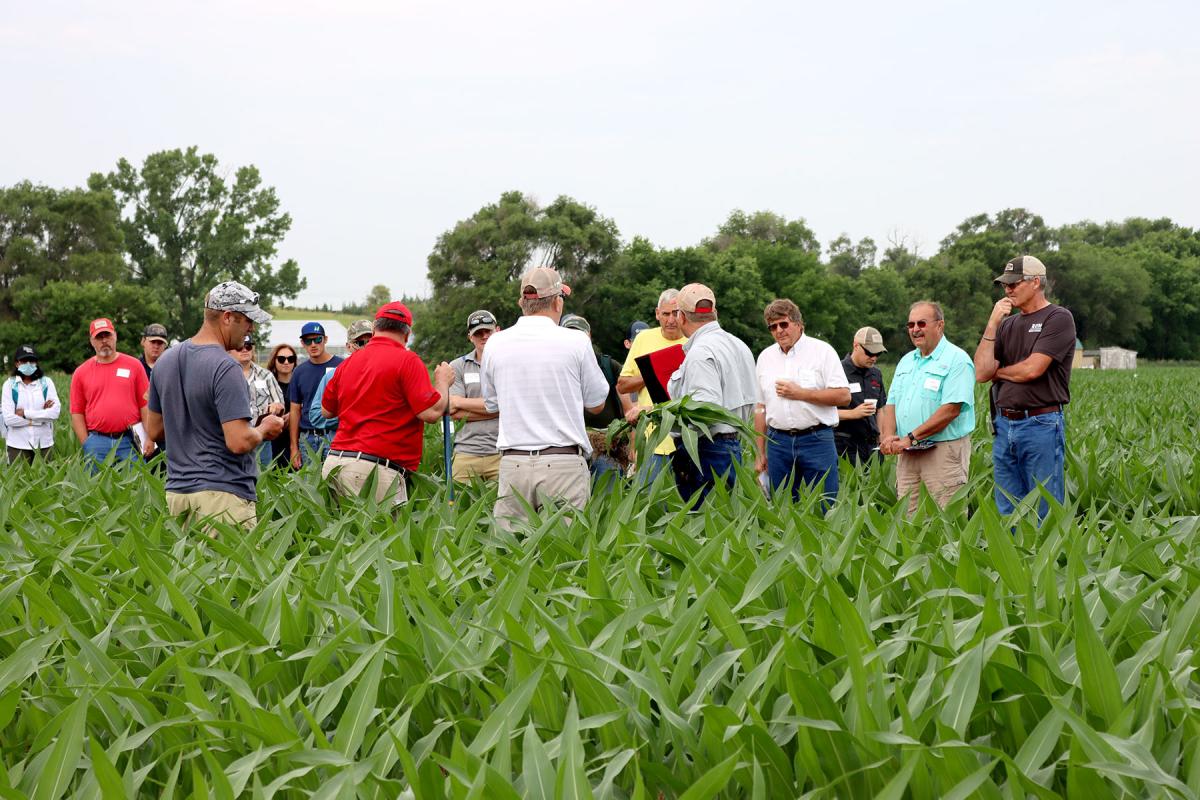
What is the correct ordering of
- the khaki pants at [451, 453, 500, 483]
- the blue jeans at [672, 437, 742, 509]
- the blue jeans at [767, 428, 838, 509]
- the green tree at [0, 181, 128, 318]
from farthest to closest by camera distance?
the green tree at [0, 181, 128, 318]
the khaki pants at [451, 453, 500, 483]
the blue jeans at [767, 428, 838, 509]
the blue jeans at [672, 437, 742, 509]

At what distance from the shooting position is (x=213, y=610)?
3291 millimetres

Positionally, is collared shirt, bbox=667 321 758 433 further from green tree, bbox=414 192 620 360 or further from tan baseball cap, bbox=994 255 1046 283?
green tree, bbox=414 192 620 360

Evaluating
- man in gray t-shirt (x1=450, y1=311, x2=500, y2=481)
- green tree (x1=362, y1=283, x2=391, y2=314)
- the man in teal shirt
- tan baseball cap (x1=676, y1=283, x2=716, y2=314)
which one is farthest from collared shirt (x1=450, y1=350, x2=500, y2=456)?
green tree (x1=362, y1=283, x2=391, y2=314)

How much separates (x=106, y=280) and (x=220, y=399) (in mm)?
68604

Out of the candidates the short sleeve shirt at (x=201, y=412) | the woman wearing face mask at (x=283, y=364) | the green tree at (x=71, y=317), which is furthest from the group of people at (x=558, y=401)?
the green tree at (x=71, y=317)

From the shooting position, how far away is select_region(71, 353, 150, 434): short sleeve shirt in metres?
9.02

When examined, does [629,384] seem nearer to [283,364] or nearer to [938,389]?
[938,389]

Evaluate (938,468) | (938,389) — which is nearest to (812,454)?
(938,468)

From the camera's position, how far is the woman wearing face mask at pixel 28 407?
10.0 m

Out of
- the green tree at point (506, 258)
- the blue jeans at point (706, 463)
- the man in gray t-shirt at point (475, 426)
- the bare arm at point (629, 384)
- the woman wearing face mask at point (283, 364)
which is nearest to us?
the blue jeans at point (706, 463)

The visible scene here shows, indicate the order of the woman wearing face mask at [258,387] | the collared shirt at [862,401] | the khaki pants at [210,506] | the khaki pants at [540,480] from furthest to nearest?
the collared shirt at [862,401]
the woman wearing face mask at [258,387]
the khaki pants at [540,480]
the khaki pants at [210,506]

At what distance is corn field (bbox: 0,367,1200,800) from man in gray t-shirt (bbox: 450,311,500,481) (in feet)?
8.71

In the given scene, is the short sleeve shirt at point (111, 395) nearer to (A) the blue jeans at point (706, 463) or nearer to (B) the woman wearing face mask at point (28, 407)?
(B) the woman wearing face mask at point (28, 407)

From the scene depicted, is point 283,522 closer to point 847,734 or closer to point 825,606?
point 825,606
